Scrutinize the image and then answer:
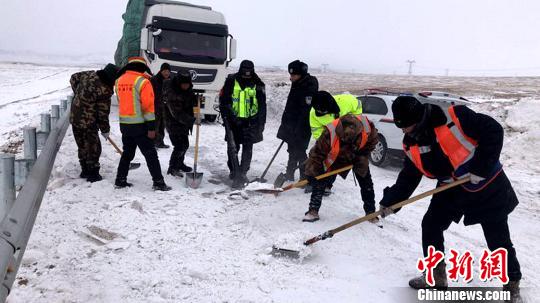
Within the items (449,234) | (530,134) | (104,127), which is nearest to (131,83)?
(104,127)

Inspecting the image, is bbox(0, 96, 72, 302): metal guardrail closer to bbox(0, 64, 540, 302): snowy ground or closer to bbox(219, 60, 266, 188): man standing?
bbox(0, 64, 540, 302): snowy ground

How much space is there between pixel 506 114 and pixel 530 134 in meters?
2.21

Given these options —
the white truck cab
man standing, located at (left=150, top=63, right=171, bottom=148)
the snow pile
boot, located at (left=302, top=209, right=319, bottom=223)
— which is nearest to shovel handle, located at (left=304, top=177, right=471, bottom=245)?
boot, located at (left=302, top=209, right=319, bottom=223)

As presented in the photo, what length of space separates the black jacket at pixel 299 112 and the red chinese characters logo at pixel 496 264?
3591 mm

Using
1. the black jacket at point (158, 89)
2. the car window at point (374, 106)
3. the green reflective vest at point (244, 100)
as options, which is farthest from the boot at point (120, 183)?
the car window at point (374, 106)

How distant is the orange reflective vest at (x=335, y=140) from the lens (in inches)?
184

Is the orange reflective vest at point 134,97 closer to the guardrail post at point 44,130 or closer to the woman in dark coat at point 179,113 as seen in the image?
the woman in dark coat at point 179,113

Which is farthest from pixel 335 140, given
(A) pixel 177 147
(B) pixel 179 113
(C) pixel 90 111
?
(C) pixel 90 111

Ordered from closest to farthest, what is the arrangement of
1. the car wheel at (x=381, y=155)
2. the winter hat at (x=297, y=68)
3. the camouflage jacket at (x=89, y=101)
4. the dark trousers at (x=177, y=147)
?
the camouflage jacket at (x=89, y=101) < the winter hat at (x=297, y=68) < the dark trousers at (x=177, y=147) < the car wheel at (x=381, y=155)

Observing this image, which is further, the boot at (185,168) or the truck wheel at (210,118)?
the truck wheel at (210,118)

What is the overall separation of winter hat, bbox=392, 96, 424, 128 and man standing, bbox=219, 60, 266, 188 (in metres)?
3.60

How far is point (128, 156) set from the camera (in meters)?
5.88

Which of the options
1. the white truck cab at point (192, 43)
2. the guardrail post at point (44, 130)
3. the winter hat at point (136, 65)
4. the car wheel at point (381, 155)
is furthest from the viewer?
the white truck cab at point (192, 43)

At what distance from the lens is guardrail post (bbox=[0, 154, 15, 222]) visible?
3121 millimetres
